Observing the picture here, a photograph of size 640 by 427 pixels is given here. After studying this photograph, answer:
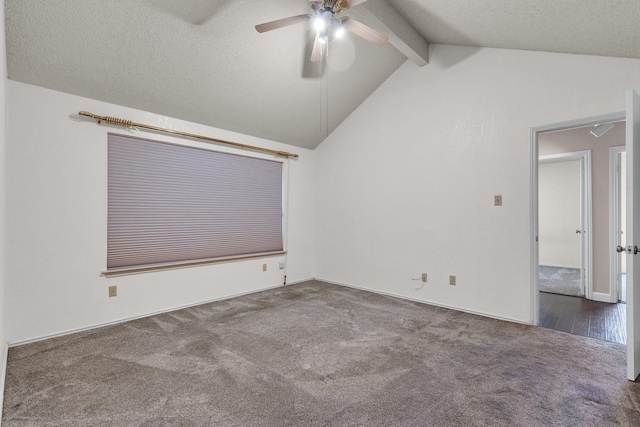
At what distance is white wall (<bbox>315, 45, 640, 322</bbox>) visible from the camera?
302 centimetres

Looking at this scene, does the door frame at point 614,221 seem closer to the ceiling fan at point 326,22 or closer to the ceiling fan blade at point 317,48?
the ceiling fan at point 326,22

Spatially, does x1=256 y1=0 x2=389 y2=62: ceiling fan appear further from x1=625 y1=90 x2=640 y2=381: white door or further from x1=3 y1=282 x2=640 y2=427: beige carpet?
x1=3 y1=282 x2=640 y2=427: beige carpet

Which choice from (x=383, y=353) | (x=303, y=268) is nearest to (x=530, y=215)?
(x=383, y=353)

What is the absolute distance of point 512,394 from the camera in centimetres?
192

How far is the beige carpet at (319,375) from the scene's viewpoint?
173cm

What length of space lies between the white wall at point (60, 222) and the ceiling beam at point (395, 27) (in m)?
2.49

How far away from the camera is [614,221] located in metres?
3.80

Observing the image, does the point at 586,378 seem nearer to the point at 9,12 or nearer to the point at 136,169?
the point at 136,169

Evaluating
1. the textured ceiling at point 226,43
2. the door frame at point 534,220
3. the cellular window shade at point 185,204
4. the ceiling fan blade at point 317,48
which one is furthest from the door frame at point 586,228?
the cellular window shade at point 185,204

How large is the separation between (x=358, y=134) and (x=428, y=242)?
195cm

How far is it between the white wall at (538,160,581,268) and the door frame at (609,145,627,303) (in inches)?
104

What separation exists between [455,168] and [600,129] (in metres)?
2.01

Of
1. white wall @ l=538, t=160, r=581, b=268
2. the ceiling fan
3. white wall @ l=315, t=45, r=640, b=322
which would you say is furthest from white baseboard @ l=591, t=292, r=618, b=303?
the ceiling fan

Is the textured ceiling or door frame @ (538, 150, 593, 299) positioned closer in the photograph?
the textured ceiling
